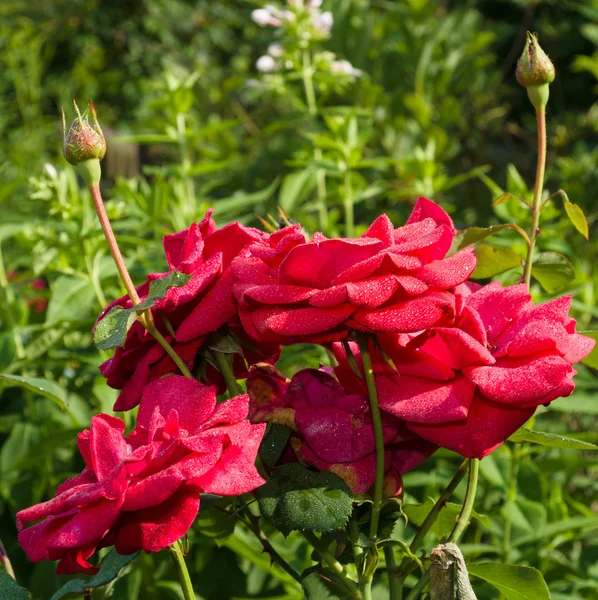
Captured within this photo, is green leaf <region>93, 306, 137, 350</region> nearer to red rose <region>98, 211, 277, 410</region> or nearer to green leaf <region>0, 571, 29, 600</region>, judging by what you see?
red rose <region>98, 211, 277, 410</region>

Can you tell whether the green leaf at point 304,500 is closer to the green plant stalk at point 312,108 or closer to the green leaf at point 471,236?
the green leaf at point 471,236

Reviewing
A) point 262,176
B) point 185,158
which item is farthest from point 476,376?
point 262,176

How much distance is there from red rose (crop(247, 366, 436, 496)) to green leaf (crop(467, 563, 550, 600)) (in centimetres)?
8

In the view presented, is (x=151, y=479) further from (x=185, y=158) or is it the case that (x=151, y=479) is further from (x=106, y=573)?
(x=185, y=158)

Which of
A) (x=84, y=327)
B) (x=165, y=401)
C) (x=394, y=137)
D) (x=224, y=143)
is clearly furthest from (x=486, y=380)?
(x=224, y=143)

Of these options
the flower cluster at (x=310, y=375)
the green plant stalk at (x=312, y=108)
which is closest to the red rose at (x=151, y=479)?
the flower cluster at (x=310, y=375)

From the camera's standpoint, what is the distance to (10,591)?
60cm

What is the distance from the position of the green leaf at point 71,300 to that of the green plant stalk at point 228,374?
0.61m

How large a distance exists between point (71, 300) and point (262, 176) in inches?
53.4

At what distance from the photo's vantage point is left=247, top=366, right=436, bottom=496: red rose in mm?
597

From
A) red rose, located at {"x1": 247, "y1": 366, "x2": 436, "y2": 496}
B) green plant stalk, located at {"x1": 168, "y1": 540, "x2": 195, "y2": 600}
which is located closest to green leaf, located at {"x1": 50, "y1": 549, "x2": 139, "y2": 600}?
green plant stalk, located at {"x1": 168, "y1": 540, "x2": 195, "y2": 600}

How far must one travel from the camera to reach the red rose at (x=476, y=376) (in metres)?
0.54

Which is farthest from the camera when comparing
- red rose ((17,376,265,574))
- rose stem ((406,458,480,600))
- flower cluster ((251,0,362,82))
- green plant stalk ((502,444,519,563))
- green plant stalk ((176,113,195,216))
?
flower cluster ((251,0,362,82))

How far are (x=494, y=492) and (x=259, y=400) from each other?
31.6 inches
